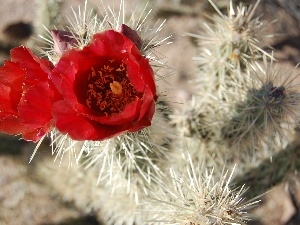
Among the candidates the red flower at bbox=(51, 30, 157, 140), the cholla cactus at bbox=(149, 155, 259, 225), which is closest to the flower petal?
the red flower at bbox=(51, 30, 157, 140)

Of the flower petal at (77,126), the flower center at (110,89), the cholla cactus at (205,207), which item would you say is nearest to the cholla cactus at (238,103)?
the cholla cactus at (205,207)

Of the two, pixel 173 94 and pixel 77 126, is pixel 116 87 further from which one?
pixel 173 94

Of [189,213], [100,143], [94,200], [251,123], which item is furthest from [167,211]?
[94,200]

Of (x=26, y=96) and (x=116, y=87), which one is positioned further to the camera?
(x=116, y=87)

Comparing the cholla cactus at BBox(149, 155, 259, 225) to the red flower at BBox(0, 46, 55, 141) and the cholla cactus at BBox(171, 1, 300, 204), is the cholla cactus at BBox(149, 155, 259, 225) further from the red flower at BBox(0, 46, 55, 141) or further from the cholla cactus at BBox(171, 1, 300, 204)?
the red flower at BBox(0, 46, 55, 141)

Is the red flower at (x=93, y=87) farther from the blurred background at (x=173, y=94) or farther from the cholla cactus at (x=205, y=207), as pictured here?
the blurred background at (x=173, y=94)

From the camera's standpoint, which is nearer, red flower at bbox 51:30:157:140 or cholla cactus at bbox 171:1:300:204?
red flower at bbox 51:30:157:140

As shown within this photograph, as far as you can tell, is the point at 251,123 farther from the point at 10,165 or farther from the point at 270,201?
the point at 10,165

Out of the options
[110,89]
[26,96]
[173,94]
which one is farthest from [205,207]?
[173,94]
